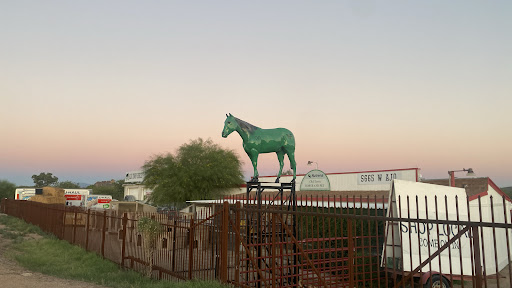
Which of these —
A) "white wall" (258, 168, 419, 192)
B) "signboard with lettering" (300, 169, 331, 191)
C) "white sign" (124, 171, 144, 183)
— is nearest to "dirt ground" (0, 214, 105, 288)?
"signboard with lettering" (300, 169, 331, 191)

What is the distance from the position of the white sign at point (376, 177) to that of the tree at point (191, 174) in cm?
1488

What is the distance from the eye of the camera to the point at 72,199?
5141cm

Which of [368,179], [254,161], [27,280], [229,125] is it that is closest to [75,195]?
[368,179]

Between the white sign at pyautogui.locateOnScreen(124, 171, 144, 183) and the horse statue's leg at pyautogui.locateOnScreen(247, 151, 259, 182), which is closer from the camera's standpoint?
the horse statue's leg at pyautogui.locateOnScreen(247, 151, 259, 182)

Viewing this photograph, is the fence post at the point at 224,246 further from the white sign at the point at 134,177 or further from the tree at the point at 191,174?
the white sign at the point at 134,177

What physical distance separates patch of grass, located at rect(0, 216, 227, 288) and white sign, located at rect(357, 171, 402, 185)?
17.1 metres

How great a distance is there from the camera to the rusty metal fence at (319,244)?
5391mm

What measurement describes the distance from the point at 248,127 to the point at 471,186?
17.1 m

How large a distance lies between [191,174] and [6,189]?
61.4 meters

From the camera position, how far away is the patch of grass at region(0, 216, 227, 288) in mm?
10302

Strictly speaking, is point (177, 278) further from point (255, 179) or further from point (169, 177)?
point (169, 177)

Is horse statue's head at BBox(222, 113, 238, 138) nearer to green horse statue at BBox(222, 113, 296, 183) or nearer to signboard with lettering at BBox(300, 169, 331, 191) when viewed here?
green horse statue at BBox(222, 113, 296, 183)

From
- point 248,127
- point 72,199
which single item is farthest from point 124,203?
point 248,127

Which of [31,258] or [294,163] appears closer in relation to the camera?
[294,163]
